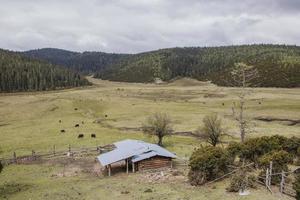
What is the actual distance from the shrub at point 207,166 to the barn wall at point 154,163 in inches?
291

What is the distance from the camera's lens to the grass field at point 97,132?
41594 millimetres

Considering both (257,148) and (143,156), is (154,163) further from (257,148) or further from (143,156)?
(257,148)

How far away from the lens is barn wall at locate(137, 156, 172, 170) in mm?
50750

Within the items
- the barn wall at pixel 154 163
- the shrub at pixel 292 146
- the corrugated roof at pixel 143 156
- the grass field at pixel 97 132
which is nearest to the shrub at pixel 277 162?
the grass field at pixel 97 132

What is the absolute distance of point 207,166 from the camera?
4316cm

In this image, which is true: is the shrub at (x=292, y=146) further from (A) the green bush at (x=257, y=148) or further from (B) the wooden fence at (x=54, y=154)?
(B) the wooden fence at (x=54, y=154)

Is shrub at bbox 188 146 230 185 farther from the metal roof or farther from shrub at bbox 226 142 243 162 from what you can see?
the metal roof

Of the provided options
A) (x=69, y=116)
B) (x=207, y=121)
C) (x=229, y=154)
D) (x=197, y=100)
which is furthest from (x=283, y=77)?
(x=229, y=154)

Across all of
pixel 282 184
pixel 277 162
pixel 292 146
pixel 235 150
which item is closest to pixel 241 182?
pixel 282 184

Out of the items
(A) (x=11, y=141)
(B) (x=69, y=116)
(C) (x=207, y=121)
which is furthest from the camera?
(B) (x=69, y=116)

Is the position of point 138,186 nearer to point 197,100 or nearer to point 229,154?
point 229,154

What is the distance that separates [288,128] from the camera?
72.4m

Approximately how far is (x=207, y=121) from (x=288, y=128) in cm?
1894

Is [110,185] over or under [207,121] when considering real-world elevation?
under
